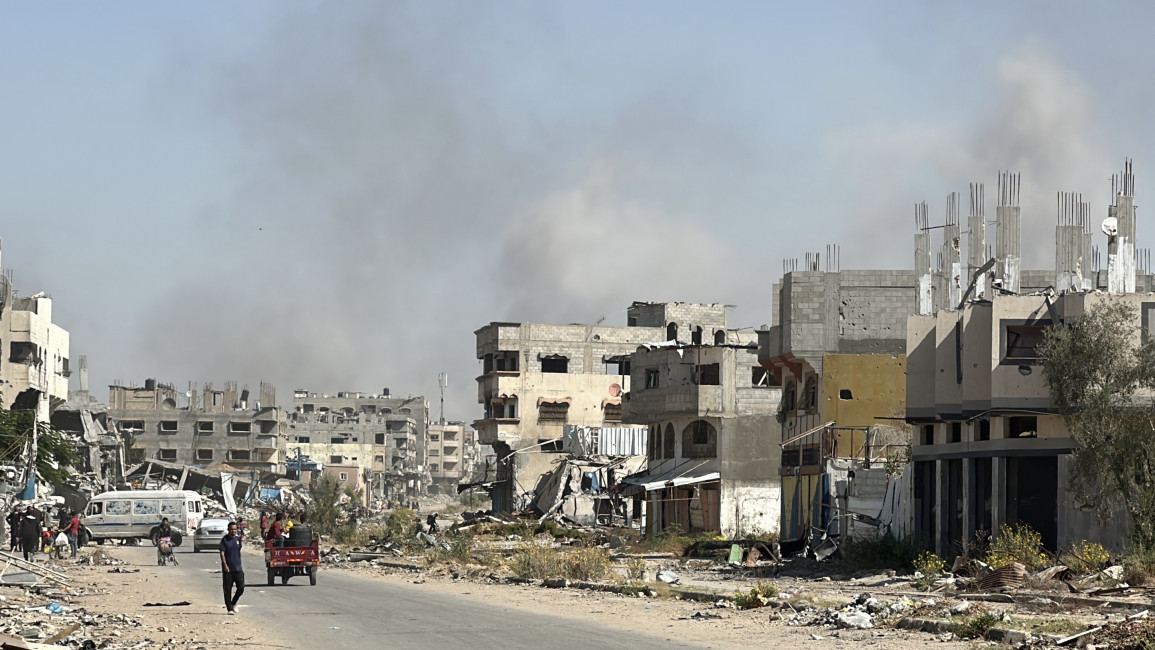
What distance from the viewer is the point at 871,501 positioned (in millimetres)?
40094

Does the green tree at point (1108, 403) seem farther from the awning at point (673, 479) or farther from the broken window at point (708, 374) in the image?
the broken window at point (708, 374)

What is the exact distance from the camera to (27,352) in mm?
75312

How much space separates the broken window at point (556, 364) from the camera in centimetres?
9062

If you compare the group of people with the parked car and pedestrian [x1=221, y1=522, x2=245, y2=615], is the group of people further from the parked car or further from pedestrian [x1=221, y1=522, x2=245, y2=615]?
pedestrian [x1=221, y1=522, x2=245, y2=615]

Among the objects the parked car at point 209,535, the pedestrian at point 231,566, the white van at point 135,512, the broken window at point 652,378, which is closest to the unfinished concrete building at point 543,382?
the broken window at point 652,378

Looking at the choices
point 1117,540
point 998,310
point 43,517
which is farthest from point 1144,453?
point 43,517

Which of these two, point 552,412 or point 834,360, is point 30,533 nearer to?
point 834,360

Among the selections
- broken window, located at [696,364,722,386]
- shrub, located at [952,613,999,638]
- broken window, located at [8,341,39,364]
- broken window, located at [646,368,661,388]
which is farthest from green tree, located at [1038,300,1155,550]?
broken window, located at [8,341,39,364]

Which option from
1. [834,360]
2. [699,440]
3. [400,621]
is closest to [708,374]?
[699,440]

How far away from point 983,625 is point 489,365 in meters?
73.5

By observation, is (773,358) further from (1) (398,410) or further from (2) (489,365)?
(1) (398,410)

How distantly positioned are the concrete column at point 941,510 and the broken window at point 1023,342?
13.9 feet

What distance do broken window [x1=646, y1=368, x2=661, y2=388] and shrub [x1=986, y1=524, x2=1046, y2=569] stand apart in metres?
36.0

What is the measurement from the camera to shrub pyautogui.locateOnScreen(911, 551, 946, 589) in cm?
2891
